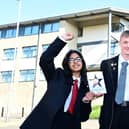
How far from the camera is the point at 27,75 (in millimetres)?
44906

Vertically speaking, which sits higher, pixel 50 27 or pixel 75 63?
pixel 50 27

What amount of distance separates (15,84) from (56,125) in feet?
134

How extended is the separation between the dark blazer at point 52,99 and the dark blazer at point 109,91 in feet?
1.11

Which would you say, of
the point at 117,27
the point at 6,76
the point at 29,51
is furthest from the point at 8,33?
the point at 117,27

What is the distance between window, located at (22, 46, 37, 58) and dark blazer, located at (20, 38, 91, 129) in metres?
40.1

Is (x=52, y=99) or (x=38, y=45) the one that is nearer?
(x=52, y=99)

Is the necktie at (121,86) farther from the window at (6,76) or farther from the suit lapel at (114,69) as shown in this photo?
the window at (6,76)

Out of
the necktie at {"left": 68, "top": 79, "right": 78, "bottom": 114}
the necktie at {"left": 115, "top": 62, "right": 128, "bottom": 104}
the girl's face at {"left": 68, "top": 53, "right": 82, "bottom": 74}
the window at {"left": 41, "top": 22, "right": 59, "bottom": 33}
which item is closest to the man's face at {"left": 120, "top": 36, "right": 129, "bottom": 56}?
the necktie at {"left": 115, "top": 62, "right": 128, "bottom": 104}

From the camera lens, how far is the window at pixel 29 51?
1779 inches

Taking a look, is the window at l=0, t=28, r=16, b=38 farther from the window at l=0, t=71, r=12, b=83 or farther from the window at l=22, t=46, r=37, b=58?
the window at l=0, t=71, r=12, b=83

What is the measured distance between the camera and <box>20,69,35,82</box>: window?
44.7 metres

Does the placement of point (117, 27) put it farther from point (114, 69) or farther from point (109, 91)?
point (109, 91)

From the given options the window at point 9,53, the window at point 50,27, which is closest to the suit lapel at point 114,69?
the window at point 50,27

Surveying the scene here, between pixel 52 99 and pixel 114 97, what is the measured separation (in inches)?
29.0
